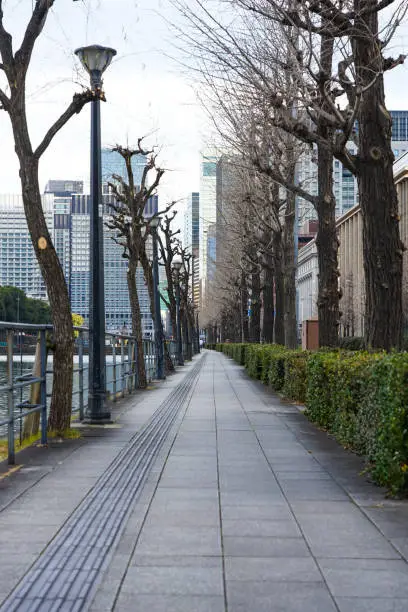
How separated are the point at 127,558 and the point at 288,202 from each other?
22.2 meters

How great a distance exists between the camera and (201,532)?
5.53 meters

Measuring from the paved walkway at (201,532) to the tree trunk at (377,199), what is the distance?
2374 mm

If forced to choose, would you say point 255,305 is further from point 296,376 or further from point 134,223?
point 296,376

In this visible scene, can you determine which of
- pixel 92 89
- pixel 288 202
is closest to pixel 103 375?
pixel 92 89

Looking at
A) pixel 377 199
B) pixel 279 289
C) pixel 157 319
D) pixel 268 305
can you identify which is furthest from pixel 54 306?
pixel 268 305

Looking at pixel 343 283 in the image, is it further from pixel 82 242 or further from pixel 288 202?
pixel 288 202

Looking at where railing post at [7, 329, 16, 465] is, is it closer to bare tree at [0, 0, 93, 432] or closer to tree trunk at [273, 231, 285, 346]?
bare tree at [0, 0, 93, 432]

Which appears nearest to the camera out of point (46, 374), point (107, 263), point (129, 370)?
point (46, 374)

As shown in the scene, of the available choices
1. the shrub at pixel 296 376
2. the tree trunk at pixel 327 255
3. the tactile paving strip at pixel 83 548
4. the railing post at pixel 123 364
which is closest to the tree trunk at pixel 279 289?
the railing post at pixel 123 364

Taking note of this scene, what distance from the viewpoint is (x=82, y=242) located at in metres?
52.7

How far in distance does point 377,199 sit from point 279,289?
17.6 metres

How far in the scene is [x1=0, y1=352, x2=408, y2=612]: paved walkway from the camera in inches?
165

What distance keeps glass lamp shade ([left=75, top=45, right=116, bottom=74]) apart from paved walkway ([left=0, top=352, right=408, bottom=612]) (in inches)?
240

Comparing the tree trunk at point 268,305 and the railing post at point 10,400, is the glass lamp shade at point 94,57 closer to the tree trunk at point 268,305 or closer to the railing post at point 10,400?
the railing post at point 10,400
